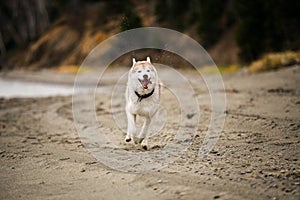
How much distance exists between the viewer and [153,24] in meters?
37.4

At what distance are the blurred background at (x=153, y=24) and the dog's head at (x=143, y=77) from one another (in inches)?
103

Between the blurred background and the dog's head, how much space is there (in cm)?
262

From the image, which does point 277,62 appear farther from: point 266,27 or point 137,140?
point 137,140

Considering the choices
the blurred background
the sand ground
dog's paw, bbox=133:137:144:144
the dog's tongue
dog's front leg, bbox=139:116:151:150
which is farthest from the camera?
the blurred background

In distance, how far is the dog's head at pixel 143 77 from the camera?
17.0 ft

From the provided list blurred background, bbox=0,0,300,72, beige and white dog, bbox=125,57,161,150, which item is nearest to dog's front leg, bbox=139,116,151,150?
beige and white dog, bbox=125,57,161,150

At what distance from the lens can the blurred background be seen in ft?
65.0

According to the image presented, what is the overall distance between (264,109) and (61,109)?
675cm

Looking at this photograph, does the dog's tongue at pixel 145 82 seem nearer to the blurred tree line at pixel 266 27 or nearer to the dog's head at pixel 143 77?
the dog's head at pixel 143 77

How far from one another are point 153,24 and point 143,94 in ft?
109

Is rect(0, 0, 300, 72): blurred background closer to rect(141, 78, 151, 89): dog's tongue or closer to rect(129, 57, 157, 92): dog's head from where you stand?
rect(129, 57, 157, 92): dog's head

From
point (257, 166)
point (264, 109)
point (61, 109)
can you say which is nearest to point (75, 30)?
point (61, 109)

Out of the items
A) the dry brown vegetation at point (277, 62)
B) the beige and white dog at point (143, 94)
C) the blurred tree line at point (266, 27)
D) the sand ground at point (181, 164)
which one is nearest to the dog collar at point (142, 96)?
the beige and white dog at point (143, 94)

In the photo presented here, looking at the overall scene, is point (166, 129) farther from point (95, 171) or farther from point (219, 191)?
point (219, 191)
